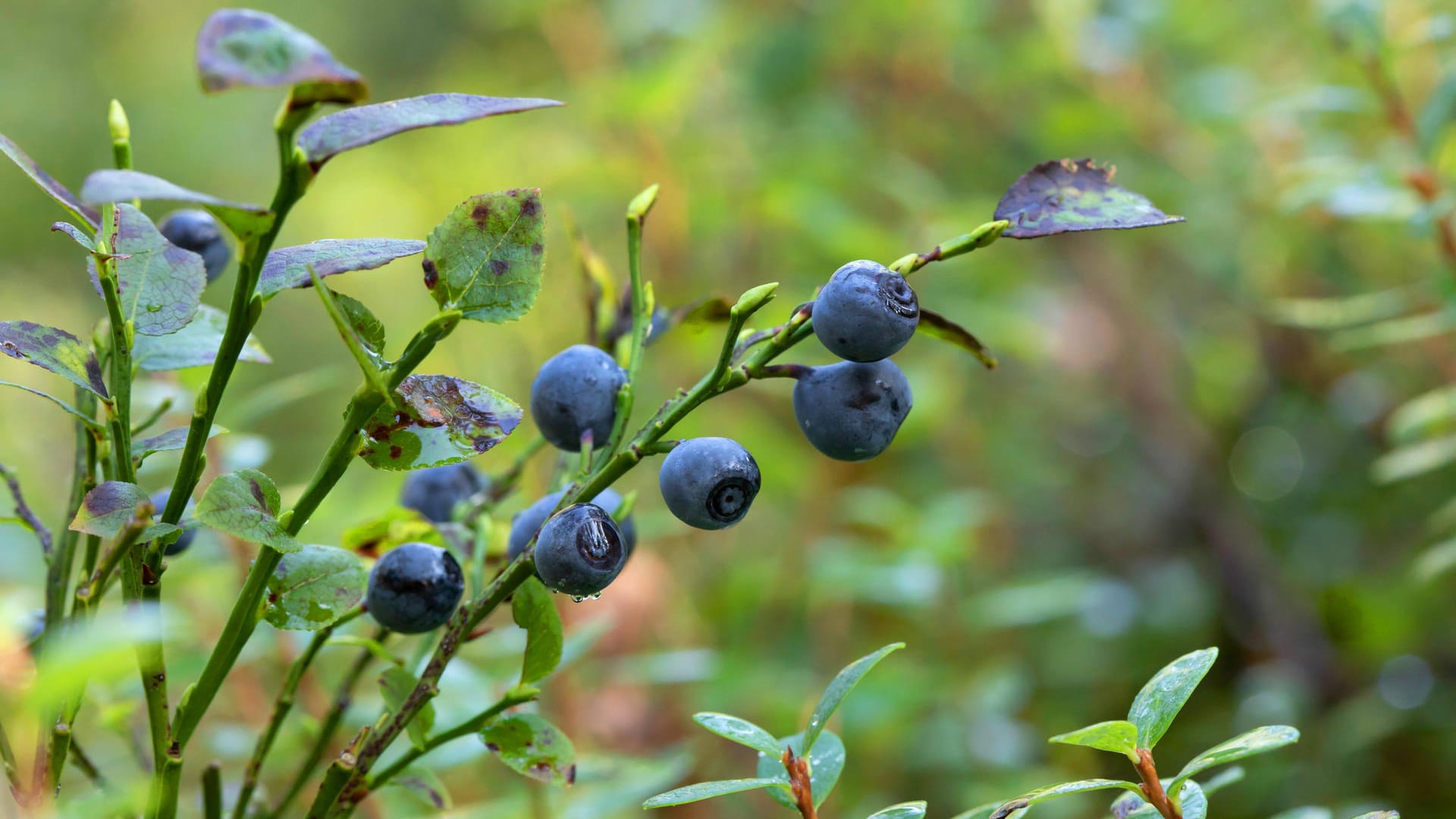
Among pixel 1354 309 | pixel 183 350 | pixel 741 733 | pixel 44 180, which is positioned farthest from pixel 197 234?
pixel 1354 309

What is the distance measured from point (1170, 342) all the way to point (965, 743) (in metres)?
1.32

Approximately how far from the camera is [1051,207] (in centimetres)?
48

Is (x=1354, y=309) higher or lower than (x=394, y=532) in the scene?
higher

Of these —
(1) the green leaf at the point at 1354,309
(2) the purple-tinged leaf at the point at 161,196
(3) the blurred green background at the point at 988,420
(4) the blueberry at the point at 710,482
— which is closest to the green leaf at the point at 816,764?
(4) the blueberry at the point at 710,482

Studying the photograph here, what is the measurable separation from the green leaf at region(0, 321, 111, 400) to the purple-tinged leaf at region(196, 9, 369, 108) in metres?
0.18

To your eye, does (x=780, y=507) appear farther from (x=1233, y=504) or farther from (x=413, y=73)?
(x=413, y=73)

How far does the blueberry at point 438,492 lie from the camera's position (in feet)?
2.33

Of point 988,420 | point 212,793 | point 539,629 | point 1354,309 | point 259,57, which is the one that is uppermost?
point 988,420

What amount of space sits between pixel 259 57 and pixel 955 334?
0.33 m

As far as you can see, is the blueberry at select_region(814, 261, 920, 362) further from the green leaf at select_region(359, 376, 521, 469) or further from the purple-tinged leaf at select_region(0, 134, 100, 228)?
the purple-tinged leaf at select_region(0, 134, 100, 228)

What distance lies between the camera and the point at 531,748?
552mm

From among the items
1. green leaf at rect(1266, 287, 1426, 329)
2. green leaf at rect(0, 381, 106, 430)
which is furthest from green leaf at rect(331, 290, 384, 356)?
green leaf at rect(1266, 287, 1426, 329)

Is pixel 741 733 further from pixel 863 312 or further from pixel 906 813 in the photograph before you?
pixel 863 312

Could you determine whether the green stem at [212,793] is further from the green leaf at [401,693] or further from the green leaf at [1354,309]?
the green leaf at [1354,309]
